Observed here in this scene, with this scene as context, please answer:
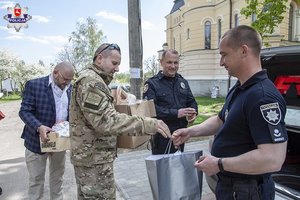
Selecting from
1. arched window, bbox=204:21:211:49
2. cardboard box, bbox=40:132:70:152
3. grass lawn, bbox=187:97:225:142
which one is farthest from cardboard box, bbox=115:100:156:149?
arched window, bbox=204:21:211:49

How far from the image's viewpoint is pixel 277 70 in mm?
2834

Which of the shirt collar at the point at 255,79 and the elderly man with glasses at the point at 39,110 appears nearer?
the shirt collar at the point at 255,79

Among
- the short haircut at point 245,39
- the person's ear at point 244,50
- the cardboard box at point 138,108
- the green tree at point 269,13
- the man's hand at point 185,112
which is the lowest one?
the man's hand at point 185,112

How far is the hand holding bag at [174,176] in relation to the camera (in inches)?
77.9

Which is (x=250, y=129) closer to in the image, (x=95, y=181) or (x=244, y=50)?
(x=244, y=50)

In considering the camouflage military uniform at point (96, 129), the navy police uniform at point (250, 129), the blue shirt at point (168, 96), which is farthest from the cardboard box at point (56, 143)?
the navy police uniform at point (250, 129)

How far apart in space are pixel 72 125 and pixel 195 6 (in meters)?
27.0

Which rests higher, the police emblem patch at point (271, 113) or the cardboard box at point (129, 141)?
the police emblem patch at point (271, 113)

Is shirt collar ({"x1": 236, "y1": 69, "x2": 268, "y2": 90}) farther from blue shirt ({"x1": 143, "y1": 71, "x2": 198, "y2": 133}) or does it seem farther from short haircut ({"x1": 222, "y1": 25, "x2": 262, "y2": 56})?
blue shirt ({"x1": 143, "y1": 71, "x2": 198, "y2": 133})

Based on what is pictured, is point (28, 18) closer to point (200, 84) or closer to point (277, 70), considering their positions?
point (277, 70)

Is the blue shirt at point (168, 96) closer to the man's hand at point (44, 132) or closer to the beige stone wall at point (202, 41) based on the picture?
the man's hand at point (44, 132)

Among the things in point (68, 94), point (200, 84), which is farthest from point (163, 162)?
point (200, 84)

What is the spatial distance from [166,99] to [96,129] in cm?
147

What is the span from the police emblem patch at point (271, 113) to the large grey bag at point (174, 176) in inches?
28.7
